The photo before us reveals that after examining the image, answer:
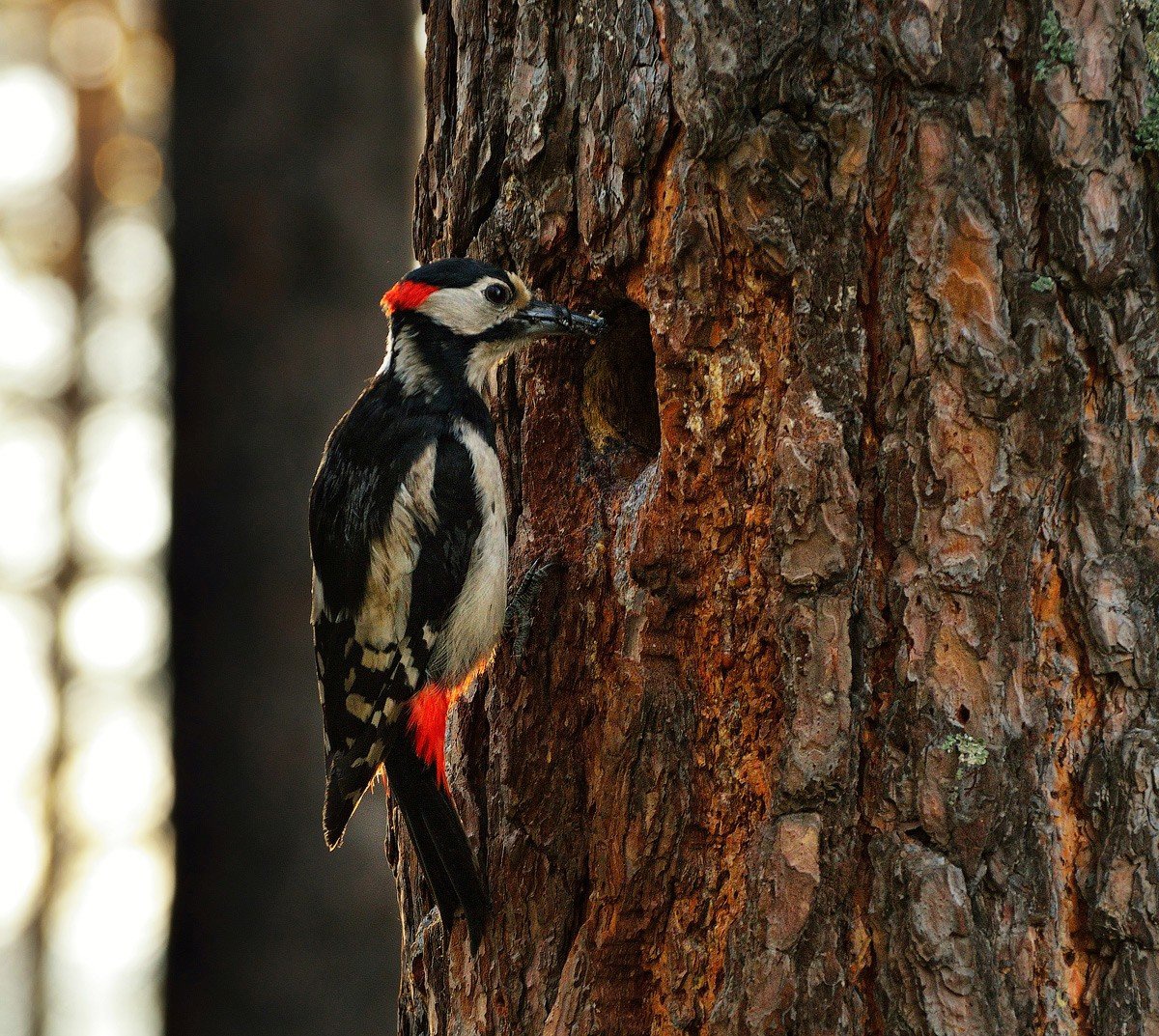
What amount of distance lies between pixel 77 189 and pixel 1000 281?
39.5 ft

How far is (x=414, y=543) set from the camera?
9.67ft

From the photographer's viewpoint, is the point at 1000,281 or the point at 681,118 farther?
the point at 681,118

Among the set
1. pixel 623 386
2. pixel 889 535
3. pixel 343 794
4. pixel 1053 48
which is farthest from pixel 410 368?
pixel 1053 48

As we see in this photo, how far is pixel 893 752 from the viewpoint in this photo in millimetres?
1893

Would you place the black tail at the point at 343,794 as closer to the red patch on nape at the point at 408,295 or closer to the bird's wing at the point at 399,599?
the bird's wing at the point at 399,599

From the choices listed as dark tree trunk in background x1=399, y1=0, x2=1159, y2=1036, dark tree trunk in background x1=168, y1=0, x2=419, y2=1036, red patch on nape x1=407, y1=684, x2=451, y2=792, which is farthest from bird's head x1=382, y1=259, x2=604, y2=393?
dark tree trunk in background x1=168, y1=0, x2=419, y2=1036

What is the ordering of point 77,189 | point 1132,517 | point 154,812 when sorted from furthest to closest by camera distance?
point 154,812 → point 77,189 → point 1132,517

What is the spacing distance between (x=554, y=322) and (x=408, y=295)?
614mm

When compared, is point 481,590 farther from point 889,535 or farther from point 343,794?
point 889,535

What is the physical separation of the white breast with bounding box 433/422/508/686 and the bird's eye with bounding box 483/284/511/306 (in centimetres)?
37

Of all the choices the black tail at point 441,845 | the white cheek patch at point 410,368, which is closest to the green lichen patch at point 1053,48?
the white cheek patch at point 410,368

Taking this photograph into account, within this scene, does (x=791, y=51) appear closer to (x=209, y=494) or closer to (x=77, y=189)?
(x=209, y=494)

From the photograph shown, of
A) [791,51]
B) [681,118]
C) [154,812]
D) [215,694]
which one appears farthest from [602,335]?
[154,812]

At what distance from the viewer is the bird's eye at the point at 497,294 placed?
8.18ft
